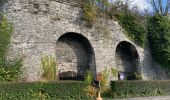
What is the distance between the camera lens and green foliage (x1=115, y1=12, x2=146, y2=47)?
26.2 m

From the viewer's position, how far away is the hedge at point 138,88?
21328 mm

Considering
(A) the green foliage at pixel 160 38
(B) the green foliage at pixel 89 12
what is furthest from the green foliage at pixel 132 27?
(B) the green foliage at pixel 89 12

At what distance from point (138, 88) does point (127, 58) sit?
5588 millimetres

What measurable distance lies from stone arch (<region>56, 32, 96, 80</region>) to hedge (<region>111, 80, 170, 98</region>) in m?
2.82

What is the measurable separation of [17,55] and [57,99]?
3.59 meters

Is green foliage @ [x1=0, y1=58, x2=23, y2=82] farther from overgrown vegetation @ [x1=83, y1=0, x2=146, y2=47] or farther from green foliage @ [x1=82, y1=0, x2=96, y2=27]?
overgrown vegetation @ [x1=83, y1=0, x2=146, y2=47]

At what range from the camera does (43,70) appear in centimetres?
2064

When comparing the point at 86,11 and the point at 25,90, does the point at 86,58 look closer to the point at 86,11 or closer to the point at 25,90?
the point at 86,11

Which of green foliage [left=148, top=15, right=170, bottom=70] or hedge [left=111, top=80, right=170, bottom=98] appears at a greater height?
green foliage [left=148, top=15, right=170, bottom=70]

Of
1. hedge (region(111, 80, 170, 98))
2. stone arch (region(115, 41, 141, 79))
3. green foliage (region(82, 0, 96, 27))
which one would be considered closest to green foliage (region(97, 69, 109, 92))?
hedge (region(111, 80, 170, 98))

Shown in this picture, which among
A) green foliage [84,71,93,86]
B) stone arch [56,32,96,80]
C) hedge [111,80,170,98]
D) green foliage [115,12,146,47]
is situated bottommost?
hedge [111,80,170,98]

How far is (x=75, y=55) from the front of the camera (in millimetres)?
23828

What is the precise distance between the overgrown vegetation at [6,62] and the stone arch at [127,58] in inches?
369

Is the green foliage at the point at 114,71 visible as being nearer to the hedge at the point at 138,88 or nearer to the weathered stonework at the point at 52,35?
the weathered stonework at the point at 52,35
